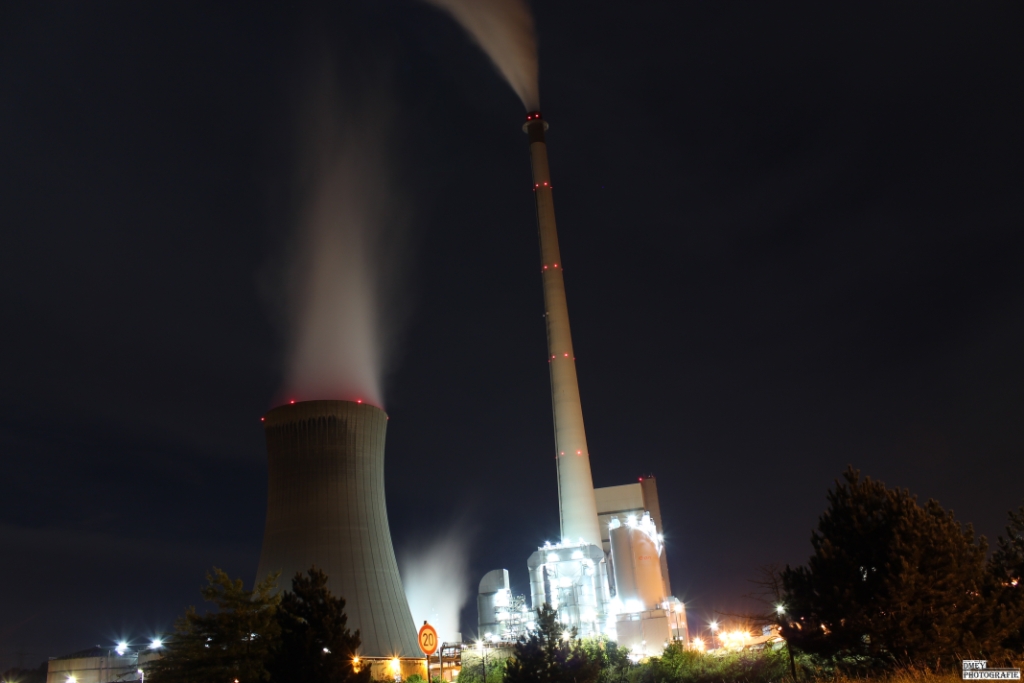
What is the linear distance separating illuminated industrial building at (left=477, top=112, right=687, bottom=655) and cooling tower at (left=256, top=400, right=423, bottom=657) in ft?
21.4

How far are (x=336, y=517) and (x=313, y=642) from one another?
10772 mm

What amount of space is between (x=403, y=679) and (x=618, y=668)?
874cm

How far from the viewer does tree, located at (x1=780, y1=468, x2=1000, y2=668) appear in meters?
12.7

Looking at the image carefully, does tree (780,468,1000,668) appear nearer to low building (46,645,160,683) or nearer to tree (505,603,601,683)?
tree (505,603,601,683)

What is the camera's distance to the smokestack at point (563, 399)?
35.4 m

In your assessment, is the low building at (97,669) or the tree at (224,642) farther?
the low building at (97,669)

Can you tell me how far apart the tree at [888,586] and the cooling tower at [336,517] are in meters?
16.0

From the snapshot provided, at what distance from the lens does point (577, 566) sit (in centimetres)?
3253

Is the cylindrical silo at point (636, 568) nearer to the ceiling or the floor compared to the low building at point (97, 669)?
nearer to the ceiling

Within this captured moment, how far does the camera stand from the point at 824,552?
14.0 m

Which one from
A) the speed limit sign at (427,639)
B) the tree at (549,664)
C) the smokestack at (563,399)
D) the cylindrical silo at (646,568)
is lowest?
the tree at (549,664)

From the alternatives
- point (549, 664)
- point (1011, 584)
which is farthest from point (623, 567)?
point (1011, 584)

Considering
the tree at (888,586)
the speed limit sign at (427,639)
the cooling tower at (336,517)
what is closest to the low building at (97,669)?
the cooling tower at (336,517)

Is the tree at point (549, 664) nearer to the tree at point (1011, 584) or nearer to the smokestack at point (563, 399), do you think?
the tree at point (1011, 584)
